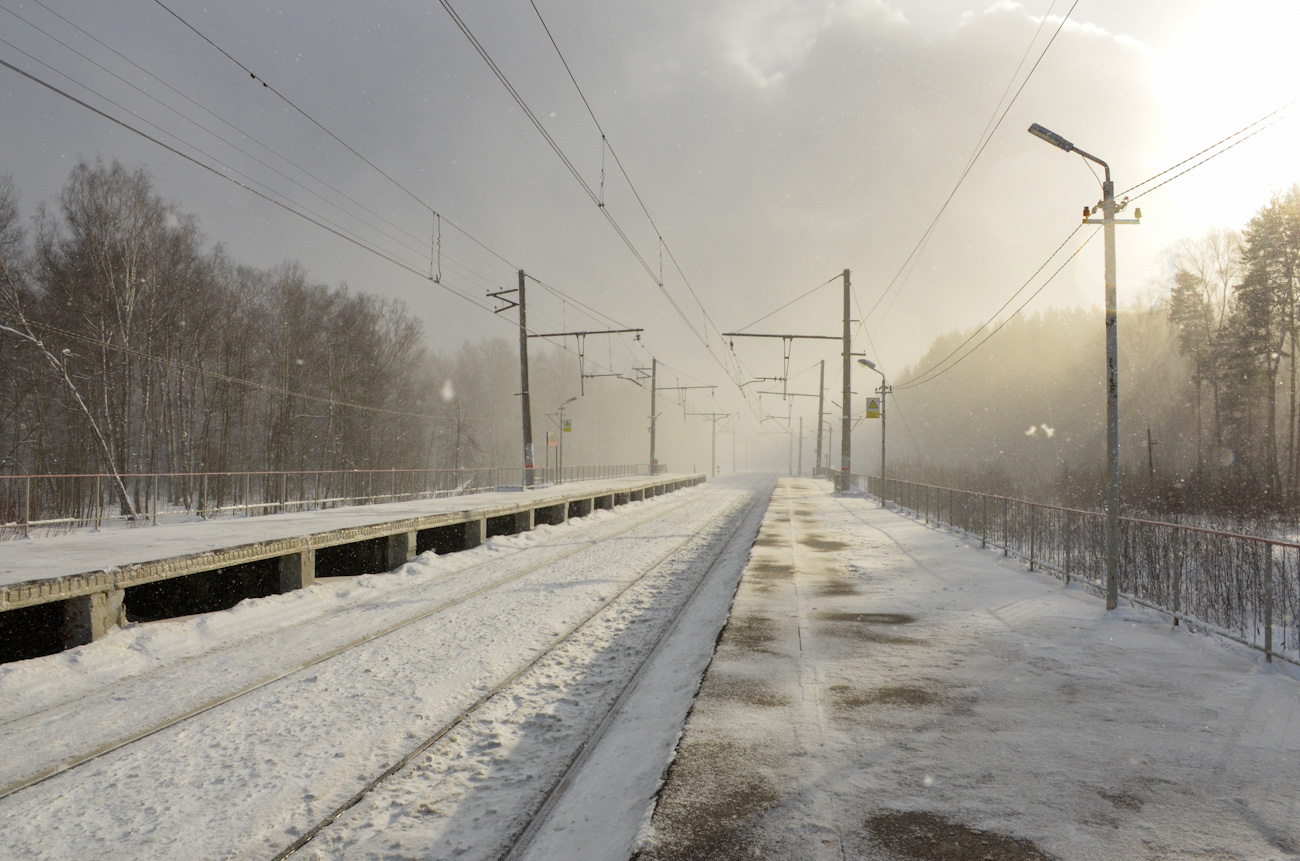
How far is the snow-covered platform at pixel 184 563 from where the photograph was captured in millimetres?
7527

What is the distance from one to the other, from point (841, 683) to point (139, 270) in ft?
111

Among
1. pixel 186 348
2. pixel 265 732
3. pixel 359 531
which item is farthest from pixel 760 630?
pixel 186 348

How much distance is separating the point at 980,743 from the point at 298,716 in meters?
5.31

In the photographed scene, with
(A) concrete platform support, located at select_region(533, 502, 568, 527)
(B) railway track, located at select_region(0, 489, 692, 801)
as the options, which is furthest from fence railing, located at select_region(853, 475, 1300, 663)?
(A) concrete platform support, located at select_region(533, 502, 568, 527)

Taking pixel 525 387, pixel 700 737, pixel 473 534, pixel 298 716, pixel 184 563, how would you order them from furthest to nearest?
1. pixel 525 387
2. pixel 473 534
3. pixel 184 563
4. pixel 298 716
5. pixel 700 737

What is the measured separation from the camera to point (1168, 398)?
2147 inches

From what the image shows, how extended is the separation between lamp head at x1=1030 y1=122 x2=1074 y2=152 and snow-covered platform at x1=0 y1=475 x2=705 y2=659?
42.6 ft

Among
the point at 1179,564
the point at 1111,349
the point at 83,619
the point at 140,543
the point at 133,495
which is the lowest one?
the point at 133,495

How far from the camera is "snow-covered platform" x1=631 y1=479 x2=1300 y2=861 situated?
3.37 metres

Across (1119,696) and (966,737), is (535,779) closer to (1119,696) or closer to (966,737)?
(966,737)

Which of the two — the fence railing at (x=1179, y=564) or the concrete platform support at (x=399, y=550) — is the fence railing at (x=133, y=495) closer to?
the concrete platform support at (x=399, y=550)

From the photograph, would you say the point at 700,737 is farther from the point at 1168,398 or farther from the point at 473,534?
the point at 1168,398

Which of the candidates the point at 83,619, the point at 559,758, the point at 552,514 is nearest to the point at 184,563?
the point at 83,619

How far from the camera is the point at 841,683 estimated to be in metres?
5.82
